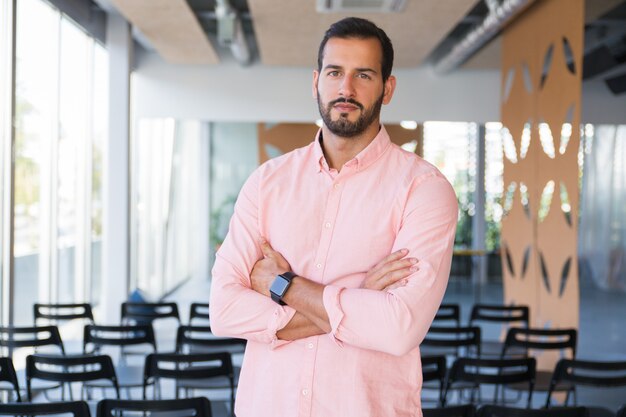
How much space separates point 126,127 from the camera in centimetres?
902

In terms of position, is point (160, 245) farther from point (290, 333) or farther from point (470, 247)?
point (290, 333)

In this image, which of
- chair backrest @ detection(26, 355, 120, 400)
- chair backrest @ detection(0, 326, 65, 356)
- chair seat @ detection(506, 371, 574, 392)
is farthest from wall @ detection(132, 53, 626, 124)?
chair backrest @ detection(26, 355, 120, 400)

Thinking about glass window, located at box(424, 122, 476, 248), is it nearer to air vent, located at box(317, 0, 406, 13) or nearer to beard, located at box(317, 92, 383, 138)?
air vent, located at box(317, 0, 406, 13)

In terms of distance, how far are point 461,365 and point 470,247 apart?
40.7ft

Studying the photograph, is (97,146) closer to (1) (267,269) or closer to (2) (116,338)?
(2) (116,338)

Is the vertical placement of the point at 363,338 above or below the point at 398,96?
below

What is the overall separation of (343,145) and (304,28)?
22.7ft

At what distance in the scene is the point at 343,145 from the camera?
5.98 ft

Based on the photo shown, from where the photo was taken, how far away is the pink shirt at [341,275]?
1.64m

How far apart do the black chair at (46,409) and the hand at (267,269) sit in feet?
5.35

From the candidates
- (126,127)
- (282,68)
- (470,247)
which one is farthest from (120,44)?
(470,247)

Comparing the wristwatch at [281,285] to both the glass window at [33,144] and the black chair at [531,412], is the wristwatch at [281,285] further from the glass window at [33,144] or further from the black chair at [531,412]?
the glass window at [33,144]

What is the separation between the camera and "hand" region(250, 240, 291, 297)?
1.79 meters

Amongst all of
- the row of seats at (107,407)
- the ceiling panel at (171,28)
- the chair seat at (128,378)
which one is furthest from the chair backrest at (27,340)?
the ceiling panel at (171,28)
